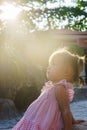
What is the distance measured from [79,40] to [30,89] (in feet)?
47.8

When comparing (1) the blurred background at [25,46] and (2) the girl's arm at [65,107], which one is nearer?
(2) the girl's arm at [65,107]

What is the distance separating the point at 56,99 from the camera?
2363 mm

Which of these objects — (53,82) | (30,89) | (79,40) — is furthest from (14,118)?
(79,40)

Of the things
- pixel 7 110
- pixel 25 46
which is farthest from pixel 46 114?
pixel 25 46

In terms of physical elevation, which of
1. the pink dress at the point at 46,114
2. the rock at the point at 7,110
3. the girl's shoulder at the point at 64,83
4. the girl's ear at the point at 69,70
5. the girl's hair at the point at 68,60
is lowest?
the rock at the point at 7,110

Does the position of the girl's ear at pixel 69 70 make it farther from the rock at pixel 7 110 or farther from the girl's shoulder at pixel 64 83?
the rock at pixel 7 110

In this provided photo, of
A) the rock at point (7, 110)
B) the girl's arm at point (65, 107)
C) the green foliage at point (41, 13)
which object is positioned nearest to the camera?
the girl's arm at point (65, 107)

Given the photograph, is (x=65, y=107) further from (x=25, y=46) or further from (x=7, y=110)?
(x=25, y=46)

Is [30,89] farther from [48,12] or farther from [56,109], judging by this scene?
[56,109]

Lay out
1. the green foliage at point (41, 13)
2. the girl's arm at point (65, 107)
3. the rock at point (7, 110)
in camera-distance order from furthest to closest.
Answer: the green foliage at point (41, 13) → the rock at point (7, 110) → the girl's arm at point (65, 107)

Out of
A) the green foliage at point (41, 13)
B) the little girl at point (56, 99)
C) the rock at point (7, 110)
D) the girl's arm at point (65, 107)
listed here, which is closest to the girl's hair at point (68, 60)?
the little girl at point (56, 99)

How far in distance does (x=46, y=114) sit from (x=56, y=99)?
9 cm

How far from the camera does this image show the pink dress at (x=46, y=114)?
2357 mm

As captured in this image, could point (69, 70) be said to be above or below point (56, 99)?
above
